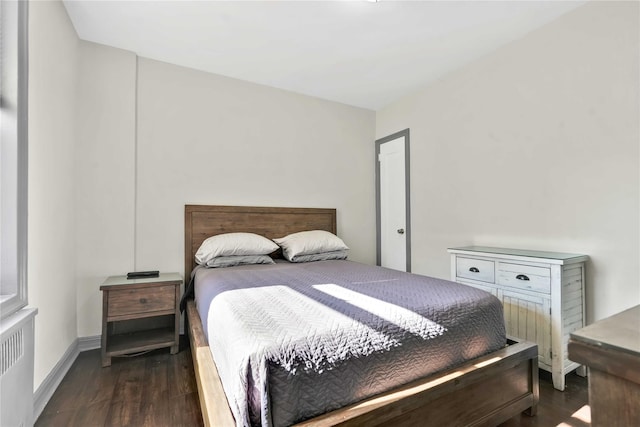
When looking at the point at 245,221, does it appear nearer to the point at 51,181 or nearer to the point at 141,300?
the point at 141,300

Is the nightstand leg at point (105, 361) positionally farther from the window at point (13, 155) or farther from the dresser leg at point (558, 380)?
→ the dresser leg at point (558, 380)

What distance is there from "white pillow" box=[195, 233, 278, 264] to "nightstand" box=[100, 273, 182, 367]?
0.96 feet

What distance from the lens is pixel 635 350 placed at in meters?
0.47

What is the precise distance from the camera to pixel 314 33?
237 centimetres

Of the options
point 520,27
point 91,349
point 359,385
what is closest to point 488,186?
point 520,27

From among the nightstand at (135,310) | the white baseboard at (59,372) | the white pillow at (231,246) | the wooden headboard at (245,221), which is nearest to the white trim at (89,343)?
the white baseboard at (59,372)

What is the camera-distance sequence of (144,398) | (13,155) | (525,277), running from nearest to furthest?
(13,155)
(144,398)
(525,277)

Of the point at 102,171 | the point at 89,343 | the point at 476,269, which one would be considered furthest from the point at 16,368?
the point at 476,269

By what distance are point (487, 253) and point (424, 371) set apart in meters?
1.36

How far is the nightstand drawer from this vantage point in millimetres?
2188

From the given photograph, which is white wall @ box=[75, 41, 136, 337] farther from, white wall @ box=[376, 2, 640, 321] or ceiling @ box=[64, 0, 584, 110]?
white wall @ box=[376, 2, 640, 321]

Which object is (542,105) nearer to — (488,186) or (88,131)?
(488,186)

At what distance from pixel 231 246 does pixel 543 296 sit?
2.35 metres

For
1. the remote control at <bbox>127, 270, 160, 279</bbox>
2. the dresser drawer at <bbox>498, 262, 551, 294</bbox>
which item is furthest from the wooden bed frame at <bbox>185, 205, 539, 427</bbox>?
the remote control at <bbox>127, 270, 160, 279</bbox>
